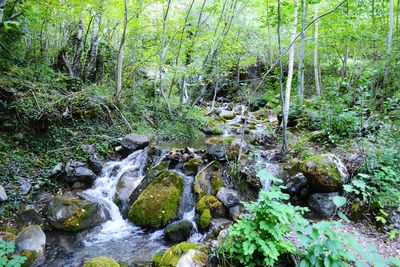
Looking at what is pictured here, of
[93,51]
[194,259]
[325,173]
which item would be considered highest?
[93,51]

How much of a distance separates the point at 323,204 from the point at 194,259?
302 cm

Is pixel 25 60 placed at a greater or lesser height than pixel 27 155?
greater

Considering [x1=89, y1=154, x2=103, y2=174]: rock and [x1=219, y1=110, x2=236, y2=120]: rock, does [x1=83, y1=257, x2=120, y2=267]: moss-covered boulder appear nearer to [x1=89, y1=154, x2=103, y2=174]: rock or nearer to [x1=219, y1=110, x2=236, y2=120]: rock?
[x1=89, y1=154, x2=103, y2=174]: rock

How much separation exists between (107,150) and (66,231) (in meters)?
3.15

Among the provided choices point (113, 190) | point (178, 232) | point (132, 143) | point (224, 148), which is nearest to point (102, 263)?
point (178, 232)

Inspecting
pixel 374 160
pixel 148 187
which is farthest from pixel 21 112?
pixel 374 160

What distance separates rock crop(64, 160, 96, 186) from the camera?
625cm

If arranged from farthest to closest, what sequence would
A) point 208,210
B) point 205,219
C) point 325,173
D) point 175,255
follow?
point 208,210, point 205,219, point 325,173, point 175,255

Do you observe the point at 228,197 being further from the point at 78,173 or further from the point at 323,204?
the point at 78,173

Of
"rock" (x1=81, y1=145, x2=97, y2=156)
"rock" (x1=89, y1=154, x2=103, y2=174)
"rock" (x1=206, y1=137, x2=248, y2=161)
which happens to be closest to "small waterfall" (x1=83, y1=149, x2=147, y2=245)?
"rock" (x1=89, y1=154, x2=103, y2=174)

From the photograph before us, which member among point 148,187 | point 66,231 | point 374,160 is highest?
point 374,160

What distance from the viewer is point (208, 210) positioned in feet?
16.9

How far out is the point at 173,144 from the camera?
31.6 feet

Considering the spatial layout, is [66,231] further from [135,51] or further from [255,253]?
[135,51]
